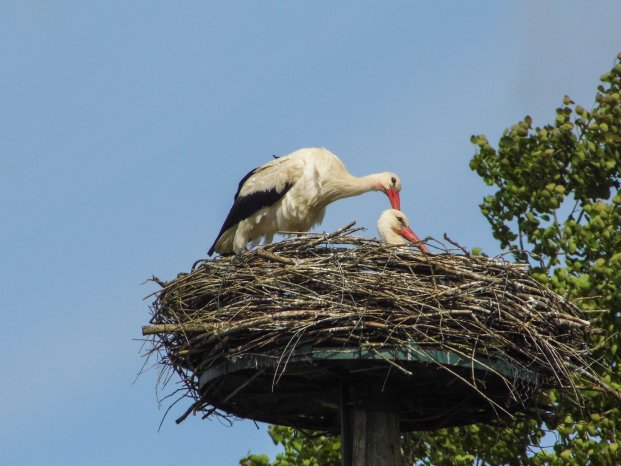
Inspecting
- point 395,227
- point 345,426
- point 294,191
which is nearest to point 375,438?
point 345,426

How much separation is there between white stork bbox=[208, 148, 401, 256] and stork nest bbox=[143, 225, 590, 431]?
2458 mm

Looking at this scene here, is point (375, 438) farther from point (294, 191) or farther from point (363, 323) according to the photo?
point (294, 191)

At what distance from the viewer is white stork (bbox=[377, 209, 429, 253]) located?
33.6ft

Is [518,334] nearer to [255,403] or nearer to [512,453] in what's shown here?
[255,403]

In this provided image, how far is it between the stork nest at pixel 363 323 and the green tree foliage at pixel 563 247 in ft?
7.21

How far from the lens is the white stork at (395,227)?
10.2 metres

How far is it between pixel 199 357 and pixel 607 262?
4252mm

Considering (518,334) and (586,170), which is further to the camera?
(586,170)

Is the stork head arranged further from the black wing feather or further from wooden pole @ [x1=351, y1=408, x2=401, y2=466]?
wooden pole @ [x1=351, y1=408, x2=401, y2=466]

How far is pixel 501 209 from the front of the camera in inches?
485

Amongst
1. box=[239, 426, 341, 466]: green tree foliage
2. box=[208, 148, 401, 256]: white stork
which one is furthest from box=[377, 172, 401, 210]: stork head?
box=[239, 426, 341, 466]: green tree foliage

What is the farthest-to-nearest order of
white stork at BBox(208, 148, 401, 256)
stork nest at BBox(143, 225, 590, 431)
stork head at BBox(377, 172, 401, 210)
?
1. stork head at BBox(377, 172, 401, 210)
2. white stork at BBox(208, 148, 401, 256)
3. stork nest at BBox(143, 225, 590, 431)

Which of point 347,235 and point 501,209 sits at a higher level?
point 501,209

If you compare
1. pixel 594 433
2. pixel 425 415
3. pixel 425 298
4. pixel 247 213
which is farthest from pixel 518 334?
pixel 247 213
